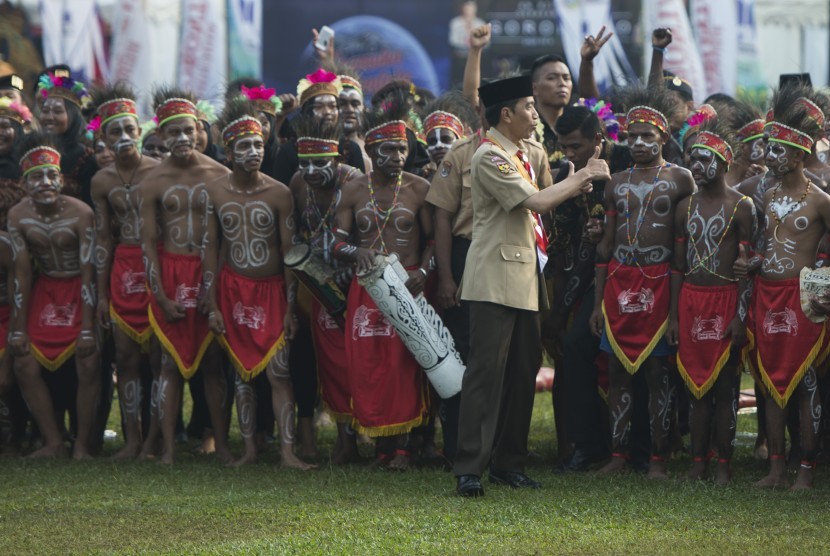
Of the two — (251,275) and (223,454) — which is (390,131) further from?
(223,454)

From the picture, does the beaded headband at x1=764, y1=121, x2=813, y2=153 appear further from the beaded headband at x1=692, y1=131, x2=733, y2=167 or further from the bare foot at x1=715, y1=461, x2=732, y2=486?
the bare foot at x1=715, y1=461, x2=732, y2=486

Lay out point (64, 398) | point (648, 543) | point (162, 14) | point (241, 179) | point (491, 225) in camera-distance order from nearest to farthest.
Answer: point (648, 543), point (491, 225), point (241, 179), point (64, 398), point (162, 14)

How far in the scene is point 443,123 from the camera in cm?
968

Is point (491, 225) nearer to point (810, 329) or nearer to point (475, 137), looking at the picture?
point (475, 137)

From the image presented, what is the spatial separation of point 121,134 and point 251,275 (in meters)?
1.39

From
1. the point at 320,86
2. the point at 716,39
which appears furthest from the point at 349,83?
the point at 716,39

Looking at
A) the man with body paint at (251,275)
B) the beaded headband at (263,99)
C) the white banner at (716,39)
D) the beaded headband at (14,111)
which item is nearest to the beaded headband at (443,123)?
the man with body paint at (251,275)

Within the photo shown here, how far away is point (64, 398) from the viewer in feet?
33.2

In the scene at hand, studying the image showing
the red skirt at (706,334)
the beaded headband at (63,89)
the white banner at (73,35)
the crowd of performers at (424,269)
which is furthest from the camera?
the white banner at (73,35)

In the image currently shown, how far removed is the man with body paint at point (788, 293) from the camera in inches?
309

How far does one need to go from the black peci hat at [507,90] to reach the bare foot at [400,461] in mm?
2406

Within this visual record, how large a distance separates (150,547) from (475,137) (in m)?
3.38

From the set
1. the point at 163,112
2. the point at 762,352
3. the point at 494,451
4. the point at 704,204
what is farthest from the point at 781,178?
the point at 163,112

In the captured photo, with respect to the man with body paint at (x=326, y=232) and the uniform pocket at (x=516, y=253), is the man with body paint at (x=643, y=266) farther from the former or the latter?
the man with body paint at (x=326, y=232)
